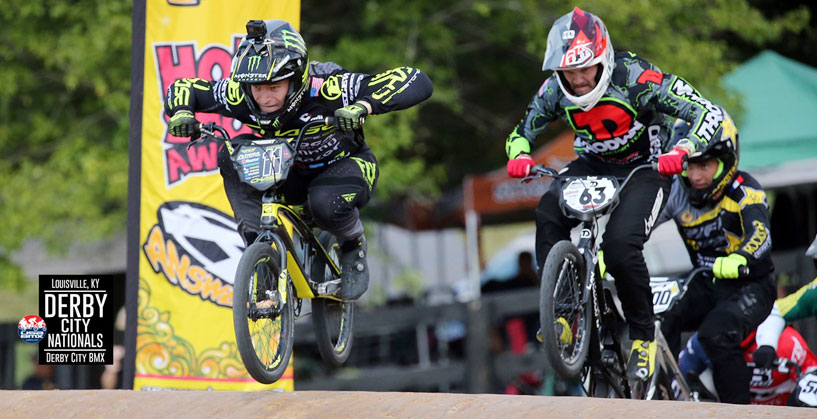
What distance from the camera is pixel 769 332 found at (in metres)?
7.53

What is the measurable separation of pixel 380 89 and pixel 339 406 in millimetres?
1965

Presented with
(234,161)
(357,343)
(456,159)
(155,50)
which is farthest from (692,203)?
(456,159)

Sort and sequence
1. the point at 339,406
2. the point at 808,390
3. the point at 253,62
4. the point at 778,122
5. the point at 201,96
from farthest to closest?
the point at 778,122
the point at 808,390
the point at 201,96
the point at 253,62
the point at 339,406

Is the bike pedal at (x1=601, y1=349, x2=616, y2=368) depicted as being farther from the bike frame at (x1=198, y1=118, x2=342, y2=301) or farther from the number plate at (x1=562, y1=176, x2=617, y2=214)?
the bike frame at (x1=198, y1=118, x2=342, y2=301)

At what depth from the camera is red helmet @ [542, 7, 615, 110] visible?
20.4 feet

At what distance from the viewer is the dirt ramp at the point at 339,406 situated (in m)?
4.74

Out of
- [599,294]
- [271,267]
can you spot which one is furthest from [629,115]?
[271,267]

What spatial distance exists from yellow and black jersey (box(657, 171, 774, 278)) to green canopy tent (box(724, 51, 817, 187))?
4404 millimetres

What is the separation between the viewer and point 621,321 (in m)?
6.95

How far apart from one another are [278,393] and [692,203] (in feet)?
10.2

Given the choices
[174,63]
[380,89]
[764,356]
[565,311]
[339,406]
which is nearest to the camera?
[339,406]
